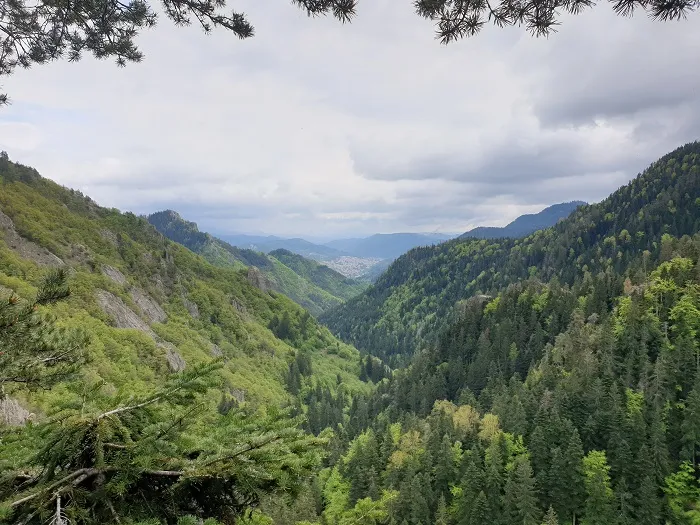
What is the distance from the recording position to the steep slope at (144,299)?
65062 mm

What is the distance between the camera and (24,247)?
76.2 m

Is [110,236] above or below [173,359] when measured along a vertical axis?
above

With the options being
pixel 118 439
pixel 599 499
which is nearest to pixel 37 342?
pixel 118 439

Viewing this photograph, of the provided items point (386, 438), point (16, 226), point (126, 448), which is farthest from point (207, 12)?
point (16, 226)

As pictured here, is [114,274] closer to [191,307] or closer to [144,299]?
[144,299]

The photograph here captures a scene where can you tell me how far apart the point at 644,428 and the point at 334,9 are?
2523 inches

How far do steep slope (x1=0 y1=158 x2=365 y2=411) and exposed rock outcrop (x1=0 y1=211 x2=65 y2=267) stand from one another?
0.82ft

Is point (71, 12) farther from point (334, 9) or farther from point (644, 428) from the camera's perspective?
point (644, 428)

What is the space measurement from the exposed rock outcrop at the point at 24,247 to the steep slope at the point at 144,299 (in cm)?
25

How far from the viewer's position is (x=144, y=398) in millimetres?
5516

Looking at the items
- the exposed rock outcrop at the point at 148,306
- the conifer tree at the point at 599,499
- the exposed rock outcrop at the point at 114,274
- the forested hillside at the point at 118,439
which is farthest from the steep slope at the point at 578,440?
the exposed rock outcrop at the point at 114,274

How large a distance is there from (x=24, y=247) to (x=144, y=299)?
26813mm

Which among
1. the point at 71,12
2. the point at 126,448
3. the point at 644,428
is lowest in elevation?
the point at 644,428

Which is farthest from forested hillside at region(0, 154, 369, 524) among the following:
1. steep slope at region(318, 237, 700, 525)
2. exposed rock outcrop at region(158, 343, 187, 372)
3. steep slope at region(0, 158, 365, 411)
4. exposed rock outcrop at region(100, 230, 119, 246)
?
exposed rock outcrop at region(100, 230, 119, 246)
